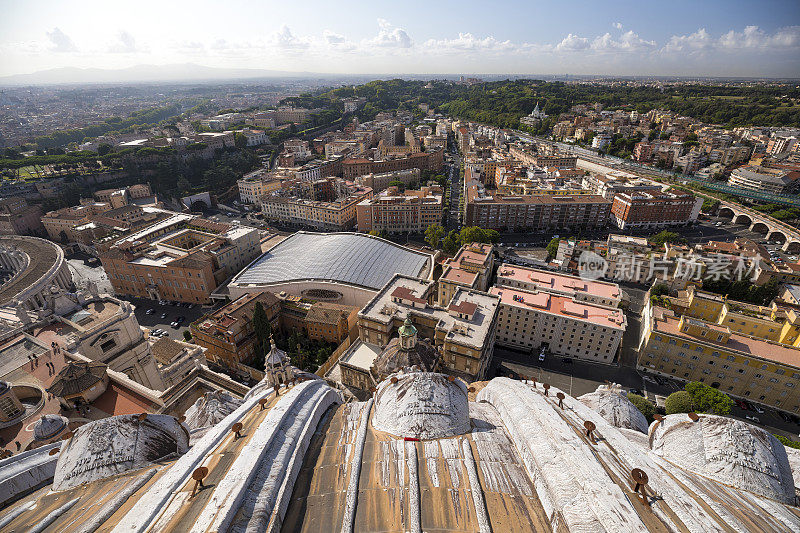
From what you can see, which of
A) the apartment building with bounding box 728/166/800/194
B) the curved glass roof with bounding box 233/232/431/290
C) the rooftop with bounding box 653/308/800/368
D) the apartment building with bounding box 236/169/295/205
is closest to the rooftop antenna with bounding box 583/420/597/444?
the rooftop with bounding box 653/308/800/368

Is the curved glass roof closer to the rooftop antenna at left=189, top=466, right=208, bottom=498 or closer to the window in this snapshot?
the window

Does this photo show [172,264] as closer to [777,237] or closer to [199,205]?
[199,205]

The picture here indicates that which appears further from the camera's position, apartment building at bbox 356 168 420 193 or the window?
apartment building at bbox 356 168 420 193

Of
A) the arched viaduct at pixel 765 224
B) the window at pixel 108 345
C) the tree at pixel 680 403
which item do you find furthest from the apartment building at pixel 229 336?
the arched viaduct at pixel 765 224

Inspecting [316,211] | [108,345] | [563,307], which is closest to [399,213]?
[316,211]

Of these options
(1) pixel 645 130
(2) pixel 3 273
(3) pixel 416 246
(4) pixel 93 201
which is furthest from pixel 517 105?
(2) pixel 3 273
